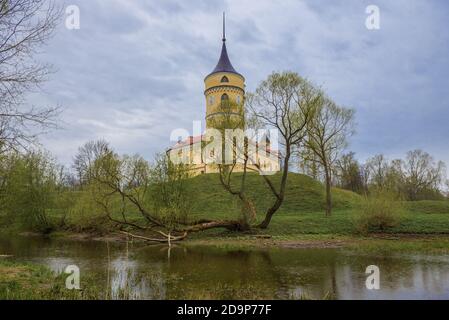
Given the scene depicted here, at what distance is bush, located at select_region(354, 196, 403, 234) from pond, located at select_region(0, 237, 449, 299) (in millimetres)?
7127

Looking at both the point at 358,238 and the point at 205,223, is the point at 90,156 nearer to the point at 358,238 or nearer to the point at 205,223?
the point at 205,223

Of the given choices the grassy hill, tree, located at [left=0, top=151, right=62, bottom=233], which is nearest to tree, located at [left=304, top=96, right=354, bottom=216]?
the grassy hill

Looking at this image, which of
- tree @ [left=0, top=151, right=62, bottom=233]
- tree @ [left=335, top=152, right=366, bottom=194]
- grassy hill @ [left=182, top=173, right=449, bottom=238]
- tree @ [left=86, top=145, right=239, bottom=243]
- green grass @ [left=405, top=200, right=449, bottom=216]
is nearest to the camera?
grassy hill @ [left=182, top=173, right=449, bottom=238]

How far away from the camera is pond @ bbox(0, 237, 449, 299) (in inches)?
413

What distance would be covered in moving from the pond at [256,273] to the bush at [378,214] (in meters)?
7.13

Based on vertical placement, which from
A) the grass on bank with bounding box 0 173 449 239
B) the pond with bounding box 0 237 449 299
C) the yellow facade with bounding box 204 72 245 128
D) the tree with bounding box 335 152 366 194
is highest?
the yellow facade with bounding box 204 72 245 128

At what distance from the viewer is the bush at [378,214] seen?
25.4 meters

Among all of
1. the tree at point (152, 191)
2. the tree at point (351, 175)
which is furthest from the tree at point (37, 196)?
the tree at point (351, 175)

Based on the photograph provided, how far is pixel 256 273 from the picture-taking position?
1377 cm

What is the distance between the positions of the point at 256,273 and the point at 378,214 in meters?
15.2

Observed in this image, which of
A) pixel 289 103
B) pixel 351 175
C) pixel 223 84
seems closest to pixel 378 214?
pixel 289 103

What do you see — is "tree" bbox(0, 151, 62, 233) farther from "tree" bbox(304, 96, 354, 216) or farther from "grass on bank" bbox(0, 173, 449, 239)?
"tree" bbox(304, 96, 354, 216)

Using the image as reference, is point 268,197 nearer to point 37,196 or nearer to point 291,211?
point 291,211

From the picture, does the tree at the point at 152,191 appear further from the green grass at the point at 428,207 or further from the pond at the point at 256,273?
the green grass at the point at 428,207
